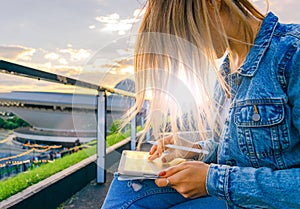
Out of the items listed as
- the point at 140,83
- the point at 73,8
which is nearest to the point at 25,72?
the point at 140,83

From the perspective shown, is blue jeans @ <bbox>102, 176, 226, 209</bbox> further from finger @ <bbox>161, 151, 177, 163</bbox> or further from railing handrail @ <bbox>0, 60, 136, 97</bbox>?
railing handrail @ <bbox>0, 60, 136, 97</bbox>

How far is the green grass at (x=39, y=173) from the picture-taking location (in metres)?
1.85

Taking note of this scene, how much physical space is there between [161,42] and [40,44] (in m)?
4.21

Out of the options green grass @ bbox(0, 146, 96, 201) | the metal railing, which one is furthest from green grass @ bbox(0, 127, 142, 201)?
the metal railing

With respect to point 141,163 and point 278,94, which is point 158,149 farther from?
point 278,94

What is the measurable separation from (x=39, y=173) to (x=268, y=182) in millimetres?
1815

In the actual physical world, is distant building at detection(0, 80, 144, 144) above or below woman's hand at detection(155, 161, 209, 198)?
above

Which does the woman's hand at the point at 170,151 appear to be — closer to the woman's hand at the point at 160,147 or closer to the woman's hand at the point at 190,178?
the woman's hand at the point at 160,147

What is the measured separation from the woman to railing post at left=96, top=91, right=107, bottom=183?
1760 millimetres

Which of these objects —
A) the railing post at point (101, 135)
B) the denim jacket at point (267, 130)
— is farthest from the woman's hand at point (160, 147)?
the railing post at point (101, 135)

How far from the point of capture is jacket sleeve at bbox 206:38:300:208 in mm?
827

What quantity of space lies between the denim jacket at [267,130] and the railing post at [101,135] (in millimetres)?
2050

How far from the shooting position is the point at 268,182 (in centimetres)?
83

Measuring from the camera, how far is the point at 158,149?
124 cm
